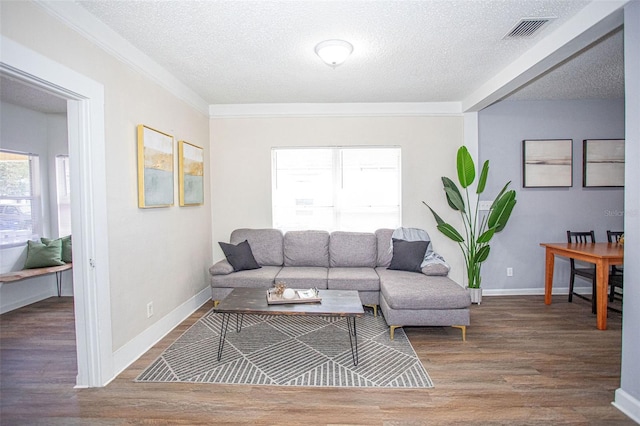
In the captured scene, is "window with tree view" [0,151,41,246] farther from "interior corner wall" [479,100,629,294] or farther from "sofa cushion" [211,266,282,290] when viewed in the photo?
"interior corner wall" [479,100,629,294]

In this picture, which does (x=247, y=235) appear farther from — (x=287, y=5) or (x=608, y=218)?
(x=608, y=218)

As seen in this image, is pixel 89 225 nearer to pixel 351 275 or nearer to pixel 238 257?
pixel 238 257

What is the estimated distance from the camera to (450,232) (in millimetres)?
4141

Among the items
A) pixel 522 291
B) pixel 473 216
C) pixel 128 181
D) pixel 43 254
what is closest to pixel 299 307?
pixel 128 181

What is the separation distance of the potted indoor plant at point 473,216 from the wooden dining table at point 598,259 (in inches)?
26.4

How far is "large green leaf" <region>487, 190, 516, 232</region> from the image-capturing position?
12.6ft

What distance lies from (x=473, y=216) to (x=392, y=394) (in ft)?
9.66

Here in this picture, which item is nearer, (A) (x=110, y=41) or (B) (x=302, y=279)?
(A) (x=110, y=41)

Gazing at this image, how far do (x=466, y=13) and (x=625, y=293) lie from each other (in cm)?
209

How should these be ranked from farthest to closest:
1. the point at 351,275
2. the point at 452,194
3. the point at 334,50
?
the point at 452,194 < the point at 351,275 < the point at 334,50

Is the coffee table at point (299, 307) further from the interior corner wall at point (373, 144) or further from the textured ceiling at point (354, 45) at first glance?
the textured ceiling at point (354, 45)

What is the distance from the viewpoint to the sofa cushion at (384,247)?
166 inches

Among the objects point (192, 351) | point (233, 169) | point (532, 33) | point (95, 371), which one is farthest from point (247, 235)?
point (532, 33)

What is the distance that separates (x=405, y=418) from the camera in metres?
1.99
